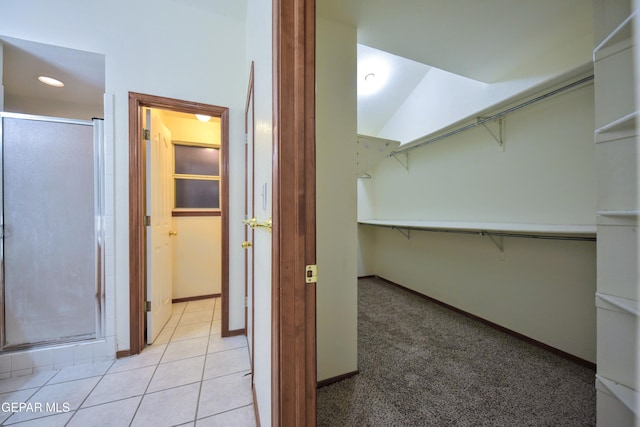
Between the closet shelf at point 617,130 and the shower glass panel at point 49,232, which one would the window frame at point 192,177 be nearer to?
the shower glass panel at point 49,232

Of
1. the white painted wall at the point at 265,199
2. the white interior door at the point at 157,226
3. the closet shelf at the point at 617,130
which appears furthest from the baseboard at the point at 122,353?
the closet shelf at the point at 617,130

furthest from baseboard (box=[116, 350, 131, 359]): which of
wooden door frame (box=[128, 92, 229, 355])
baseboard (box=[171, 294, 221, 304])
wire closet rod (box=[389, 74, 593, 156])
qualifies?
wire closet rod (box=[389, 74, 593, 156])

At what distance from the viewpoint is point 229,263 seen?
2041 millimetres

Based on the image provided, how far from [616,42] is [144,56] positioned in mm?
2858

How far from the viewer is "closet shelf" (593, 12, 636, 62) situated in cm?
87

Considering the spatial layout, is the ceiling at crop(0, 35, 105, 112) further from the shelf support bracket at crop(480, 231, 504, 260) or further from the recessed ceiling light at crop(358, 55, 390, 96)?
the shelf support bracket at crop(480, 231, 504, 260)

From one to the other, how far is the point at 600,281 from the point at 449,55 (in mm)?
1744

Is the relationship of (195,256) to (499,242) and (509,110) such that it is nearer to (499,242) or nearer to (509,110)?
(499,242)

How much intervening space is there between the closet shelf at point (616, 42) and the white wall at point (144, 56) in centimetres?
225

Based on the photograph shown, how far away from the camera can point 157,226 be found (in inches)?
78.6

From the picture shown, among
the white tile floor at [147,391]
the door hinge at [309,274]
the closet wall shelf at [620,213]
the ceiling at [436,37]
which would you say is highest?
the ceiling at [436,37]

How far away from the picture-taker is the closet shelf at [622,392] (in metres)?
0.84

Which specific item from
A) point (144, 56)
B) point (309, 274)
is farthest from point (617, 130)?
point (144, 56)

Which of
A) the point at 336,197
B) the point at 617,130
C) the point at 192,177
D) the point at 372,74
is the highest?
the point at 372,74
